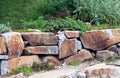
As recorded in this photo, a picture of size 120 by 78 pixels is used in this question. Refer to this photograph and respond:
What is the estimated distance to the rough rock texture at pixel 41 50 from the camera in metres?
5.12

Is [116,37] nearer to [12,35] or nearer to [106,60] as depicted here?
[106,60]

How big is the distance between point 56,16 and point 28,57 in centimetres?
153

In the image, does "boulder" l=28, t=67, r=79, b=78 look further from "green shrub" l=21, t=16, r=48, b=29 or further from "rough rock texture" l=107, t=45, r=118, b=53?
"green shrub" l=21, t=16, r=48, b=29

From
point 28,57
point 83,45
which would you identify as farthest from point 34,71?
point 83,45

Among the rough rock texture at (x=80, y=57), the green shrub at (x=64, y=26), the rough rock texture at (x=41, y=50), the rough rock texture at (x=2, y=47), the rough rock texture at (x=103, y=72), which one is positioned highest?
the green shrub at (x=64, y=26)

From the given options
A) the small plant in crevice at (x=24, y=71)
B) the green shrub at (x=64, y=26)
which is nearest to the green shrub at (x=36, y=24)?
the green shrub at (x=64, y=26)

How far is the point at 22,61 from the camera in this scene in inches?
200

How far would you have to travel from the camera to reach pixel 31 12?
661 centimetres

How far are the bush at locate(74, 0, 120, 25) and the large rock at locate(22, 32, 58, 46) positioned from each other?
3.66 feet

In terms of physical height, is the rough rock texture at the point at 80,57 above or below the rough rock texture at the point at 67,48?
below

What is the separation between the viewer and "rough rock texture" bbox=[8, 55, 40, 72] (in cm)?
499

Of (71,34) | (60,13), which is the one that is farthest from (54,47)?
(60,13)

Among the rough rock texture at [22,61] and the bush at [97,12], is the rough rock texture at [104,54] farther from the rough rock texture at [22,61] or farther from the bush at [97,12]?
the rough rock texture at [22,61]

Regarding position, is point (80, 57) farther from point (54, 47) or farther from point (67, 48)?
point (54, 47)
